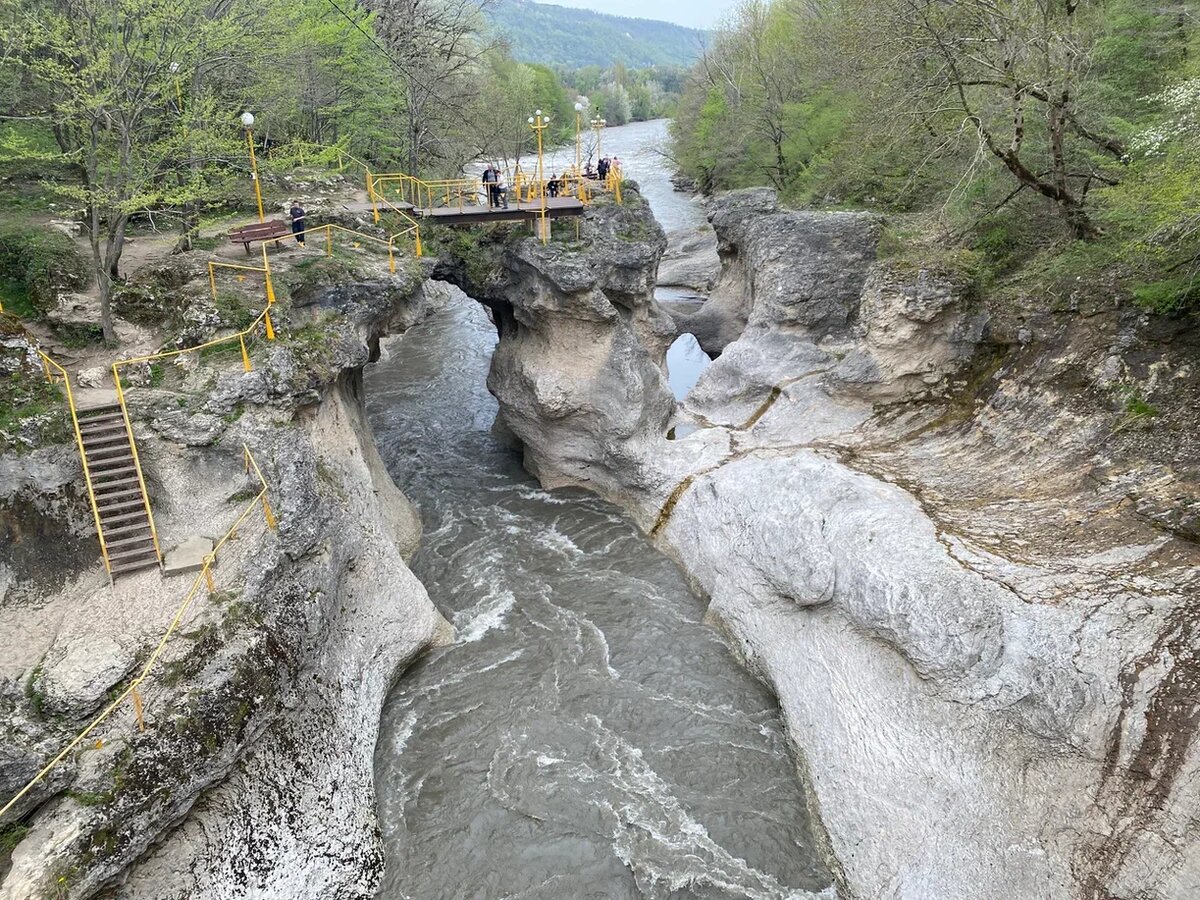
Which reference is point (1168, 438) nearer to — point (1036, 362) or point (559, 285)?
point (1036, 362)

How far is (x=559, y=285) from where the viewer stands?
2073cm

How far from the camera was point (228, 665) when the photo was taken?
10625 millimetres

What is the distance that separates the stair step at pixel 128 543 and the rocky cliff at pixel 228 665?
43 centimetres

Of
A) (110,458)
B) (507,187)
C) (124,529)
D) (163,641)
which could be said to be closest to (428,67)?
(507,187)

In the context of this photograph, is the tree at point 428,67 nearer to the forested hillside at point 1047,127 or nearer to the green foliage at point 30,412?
the forested hillside at point 1047,127

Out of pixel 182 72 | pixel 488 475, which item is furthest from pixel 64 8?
pixel 488 475

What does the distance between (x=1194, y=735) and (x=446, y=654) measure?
485 inches

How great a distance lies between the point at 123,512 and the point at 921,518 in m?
14.1

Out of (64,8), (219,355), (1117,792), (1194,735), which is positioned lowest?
(1117,792)

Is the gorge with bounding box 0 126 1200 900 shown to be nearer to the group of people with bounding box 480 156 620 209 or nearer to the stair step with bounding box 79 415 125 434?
the stair step with bounding box 79 415 125 434

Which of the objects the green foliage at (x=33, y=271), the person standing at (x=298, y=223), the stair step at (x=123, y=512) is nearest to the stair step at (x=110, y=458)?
the stair step at (x=123, y=512)

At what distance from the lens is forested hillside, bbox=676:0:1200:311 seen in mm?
13991

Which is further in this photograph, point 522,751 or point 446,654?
point 446,654

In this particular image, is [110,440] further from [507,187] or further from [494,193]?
[507,187]
